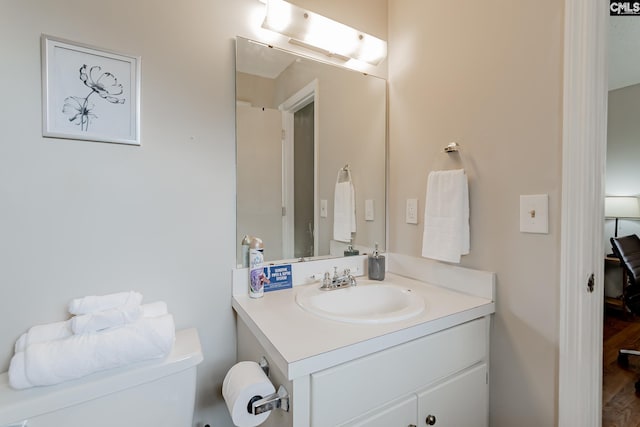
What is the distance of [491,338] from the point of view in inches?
43.8

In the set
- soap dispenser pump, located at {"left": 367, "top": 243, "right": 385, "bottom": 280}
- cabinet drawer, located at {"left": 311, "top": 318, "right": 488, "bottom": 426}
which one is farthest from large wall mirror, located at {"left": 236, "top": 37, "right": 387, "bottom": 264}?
cabinet drawer, located at {"left": 311, "top": 318, "right": 488, "bottom": 426}

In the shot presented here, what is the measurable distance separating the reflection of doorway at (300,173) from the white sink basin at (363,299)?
23cm

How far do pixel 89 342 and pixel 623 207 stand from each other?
13.6 feet

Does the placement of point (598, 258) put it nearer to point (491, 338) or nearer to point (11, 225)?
point (491, 338)

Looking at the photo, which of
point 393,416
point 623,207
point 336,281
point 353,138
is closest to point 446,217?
point 336,281

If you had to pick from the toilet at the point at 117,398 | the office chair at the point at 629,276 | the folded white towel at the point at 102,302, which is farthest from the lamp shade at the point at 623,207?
the folded white towel at the point at 102,302

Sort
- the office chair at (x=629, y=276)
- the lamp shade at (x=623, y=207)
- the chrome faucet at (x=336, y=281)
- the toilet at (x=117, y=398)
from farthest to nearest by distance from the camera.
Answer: the lamp shade at (x=623, y=207), the office chair at (x=629, y=276), the chrome faucet at (x=336, y=281), the toilet at (x=117, y=398)

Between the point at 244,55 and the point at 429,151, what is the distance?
35.2 inches

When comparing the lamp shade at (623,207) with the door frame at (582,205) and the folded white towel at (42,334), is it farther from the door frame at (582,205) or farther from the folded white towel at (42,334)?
the folded white towel at (42,334)

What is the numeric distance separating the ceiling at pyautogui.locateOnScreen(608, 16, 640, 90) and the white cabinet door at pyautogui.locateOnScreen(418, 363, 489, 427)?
2284 millimetres

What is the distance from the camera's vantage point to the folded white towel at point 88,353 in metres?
0.66

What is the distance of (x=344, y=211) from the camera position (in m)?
1.47

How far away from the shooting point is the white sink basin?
3.63 ft

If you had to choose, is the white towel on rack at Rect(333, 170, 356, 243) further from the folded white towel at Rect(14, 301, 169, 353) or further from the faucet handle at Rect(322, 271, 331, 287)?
the folded white towel at Rect(14, 301, 169, 353)
